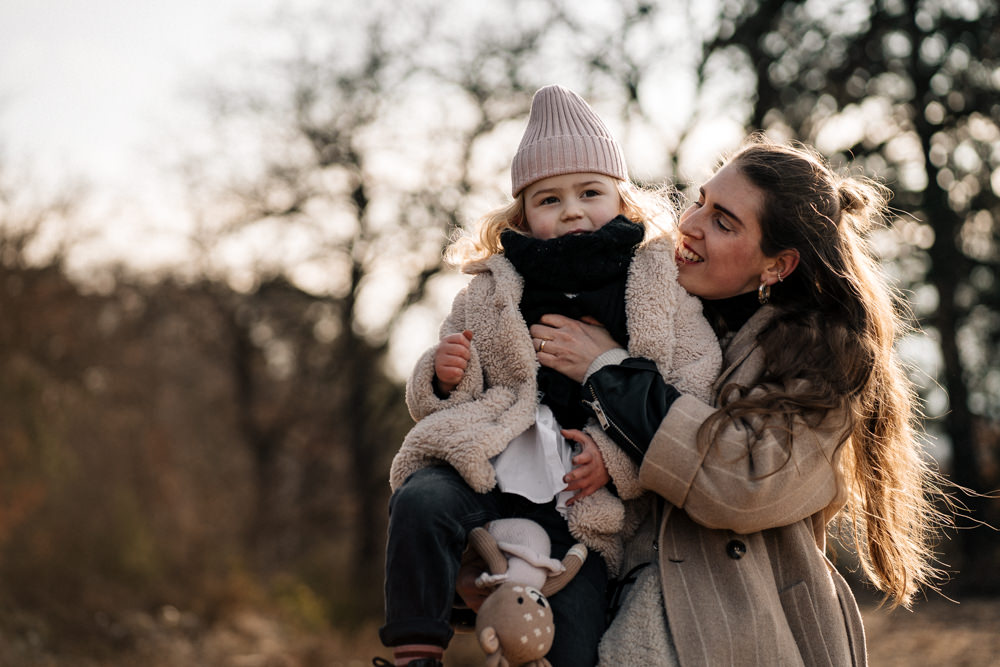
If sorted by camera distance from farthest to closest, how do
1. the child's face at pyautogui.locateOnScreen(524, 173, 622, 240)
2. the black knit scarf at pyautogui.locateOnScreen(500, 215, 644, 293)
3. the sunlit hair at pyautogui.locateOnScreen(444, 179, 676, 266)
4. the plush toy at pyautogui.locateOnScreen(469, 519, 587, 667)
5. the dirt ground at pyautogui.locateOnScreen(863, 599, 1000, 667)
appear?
1. the dirt ground at pyautogui.locateOnScreen(863, 599, 1000, 667)
2. the sunlit hair at pyautogui.locateOnScreen(444, 179, 676, 266)
3. the child's face at pyautogui.locateOnScreen(524, 173, 622, 240)
4. the black knit scarf at pyautogui.locateOnScreen(500, 215, 644, 293)
5. the plush toy at pyautogui.locateOnScreen(469, 519, 587, 667)

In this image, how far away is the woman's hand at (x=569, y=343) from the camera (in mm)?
2840

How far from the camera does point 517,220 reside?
3.32 m

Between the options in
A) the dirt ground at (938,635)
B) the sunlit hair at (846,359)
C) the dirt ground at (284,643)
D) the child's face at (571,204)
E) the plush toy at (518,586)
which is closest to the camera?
the plush toy at (518,586)

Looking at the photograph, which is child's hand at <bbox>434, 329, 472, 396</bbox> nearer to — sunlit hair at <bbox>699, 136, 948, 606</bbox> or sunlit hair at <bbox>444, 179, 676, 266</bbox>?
sunlit hair at <bbox>444, 179, 676, 266</bbox>

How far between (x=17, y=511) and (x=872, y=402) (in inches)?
363

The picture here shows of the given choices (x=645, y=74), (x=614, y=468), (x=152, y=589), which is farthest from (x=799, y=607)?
(x=645, y=74)

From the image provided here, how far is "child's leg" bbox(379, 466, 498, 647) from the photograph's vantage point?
94.7 inches

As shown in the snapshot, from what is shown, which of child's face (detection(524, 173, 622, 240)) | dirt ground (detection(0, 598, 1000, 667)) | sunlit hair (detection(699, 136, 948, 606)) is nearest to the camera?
sunlit hair (detection(699, 136, 948, 606))

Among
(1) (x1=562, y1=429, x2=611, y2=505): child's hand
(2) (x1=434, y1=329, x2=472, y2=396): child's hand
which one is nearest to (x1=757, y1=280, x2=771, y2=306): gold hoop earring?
(1) (x1=562, y1=429, x2=611, y2=505): child's hand

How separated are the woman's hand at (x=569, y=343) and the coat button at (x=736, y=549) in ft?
2.04

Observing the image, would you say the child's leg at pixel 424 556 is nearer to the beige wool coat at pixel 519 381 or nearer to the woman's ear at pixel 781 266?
the beige wool coat at pixel 519 381

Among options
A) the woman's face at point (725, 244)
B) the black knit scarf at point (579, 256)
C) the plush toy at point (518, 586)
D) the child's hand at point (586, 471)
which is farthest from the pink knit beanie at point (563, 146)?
the plush toy at point (518, 586)

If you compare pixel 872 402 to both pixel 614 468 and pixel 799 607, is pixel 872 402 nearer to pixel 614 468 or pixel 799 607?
pixel 799 607

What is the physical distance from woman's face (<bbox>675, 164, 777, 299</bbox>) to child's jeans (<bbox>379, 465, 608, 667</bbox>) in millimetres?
829
